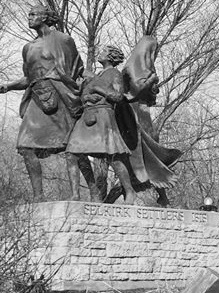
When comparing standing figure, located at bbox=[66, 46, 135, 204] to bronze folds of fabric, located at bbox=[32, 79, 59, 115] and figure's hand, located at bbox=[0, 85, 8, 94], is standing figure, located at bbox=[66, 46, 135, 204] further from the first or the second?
figure's hand, located at bbox=[0, 85, 8, 94]

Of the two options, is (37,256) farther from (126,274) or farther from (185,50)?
(185,50)

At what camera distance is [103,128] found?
1105 cm

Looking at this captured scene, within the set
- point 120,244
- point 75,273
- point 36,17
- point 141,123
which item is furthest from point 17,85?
point 75,273

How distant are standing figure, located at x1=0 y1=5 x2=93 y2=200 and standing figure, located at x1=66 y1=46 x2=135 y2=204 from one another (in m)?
0.19

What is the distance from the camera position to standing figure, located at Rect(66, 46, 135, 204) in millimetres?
10992

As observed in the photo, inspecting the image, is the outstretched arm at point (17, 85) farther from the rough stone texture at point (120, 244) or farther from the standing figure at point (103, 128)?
the rough stone texture at point (120, 244)

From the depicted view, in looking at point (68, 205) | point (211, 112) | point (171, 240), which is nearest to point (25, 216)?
point (68, 205)

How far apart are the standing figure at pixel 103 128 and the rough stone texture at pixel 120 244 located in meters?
0.55

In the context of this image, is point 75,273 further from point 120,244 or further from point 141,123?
point 141,123

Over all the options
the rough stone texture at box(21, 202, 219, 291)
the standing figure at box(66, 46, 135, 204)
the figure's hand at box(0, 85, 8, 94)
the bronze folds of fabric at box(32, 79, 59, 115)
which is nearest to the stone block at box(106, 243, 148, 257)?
the rough stone texture at box(21, 202, 219, 291)

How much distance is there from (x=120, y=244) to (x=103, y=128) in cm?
167

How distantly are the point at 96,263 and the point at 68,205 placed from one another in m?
0.88

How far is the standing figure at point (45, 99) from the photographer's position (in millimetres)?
11164

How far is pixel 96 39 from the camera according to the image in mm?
18906
